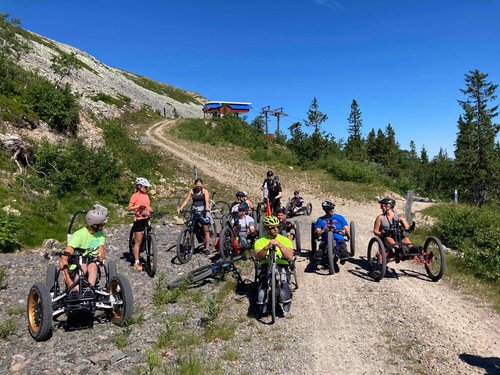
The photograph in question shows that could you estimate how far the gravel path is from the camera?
554 centimetres

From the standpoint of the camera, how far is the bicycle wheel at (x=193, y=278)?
28.1 ft

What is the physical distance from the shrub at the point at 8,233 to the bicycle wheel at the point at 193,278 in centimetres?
536

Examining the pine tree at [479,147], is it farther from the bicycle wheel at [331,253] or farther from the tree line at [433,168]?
the bicycle wheel at [331,253]

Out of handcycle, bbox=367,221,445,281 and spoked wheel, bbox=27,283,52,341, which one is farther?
handcycle, bbox=367,221,445,281

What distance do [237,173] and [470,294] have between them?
22.2 m

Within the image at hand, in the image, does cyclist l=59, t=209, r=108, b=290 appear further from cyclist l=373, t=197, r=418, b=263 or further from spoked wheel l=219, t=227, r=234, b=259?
cyclist l=373, t=197, r=418, b=263

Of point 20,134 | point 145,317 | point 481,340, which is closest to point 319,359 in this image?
point 481,340

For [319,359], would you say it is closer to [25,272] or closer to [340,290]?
[340,290]

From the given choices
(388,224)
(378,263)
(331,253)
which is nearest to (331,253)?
(331,253)

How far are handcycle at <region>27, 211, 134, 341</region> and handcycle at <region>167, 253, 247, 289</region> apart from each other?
1.93 meters

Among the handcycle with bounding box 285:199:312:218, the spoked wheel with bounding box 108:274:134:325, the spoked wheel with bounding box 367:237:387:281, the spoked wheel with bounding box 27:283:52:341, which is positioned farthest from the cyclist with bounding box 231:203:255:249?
the handcycle with bounding box 285:199:312:218

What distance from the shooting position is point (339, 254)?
959cm

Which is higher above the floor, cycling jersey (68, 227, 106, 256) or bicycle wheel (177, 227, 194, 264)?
cycling jersey (68, 227, 106, 256)

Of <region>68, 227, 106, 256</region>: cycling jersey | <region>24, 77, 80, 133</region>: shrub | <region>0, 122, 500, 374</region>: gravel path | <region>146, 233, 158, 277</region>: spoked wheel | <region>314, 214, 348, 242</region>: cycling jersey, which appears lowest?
<region>0, 122, 500, 374</region>: gravel path
